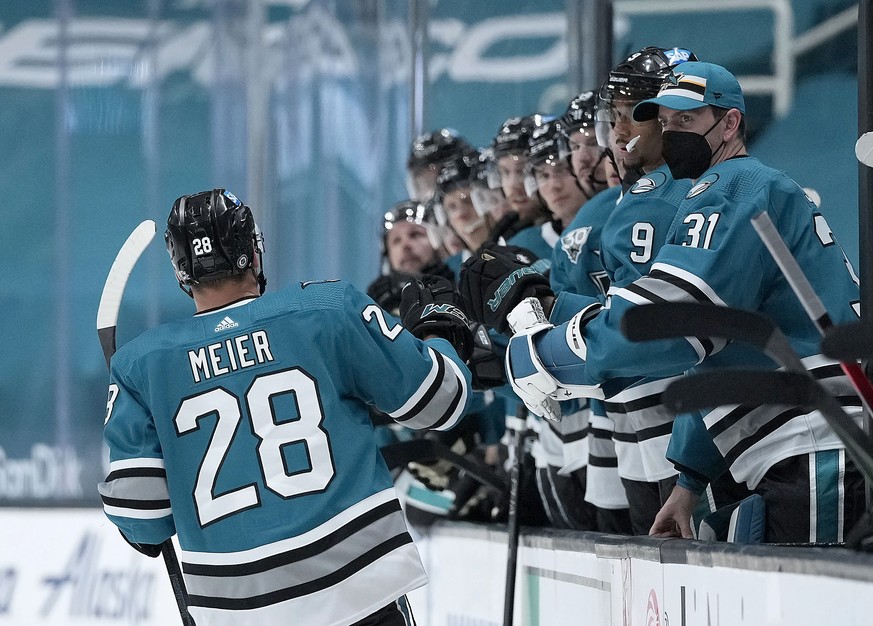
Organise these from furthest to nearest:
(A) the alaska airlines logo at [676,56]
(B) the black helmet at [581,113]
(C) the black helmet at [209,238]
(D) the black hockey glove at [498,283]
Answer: (B) the black helmet at [581,113] < (A) the alaska airlines logo at [676,56] < (D) the black hockey glove at [498,283] < (C) the black helmet at [209,238]

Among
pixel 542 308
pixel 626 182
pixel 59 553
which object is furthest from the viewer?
pixel 59 553

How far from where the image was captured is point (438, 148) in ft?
14.3

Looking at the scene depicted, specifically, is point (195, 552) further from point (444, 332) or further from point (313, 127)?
point (313, 127)

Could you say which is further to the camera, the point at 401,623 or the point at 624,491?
the point at 624,491

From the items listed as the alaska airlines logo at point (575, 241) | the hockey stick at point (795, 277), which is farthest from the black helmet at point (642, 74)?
the hockey stick at point (795, 277)

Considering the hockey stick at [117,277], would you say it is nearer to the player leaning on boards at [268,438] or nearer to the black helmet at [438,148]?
the player leaning on boards at [268,438]

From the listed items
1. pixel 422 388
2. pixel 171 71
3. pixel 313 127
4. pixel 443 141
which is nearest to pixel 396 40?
pixel 313 127

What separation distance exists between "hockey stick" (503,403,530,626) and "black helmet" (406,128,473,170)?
3.98 ft

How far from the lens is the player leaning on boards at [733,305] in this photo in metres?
1.95

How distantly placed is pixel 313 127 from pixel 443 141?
2.30 m

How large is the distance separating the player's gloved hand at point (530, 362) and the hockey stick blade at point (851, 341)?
897mm

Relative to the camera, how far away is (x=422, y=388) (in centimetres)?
216

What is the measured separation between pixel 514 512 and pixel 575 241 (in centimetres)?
81

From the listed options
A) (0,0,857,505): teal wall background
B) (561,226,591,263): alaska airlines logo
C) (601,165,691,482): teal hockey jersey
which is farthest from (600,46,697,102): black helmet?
(0,0,857,505): teal wall background
